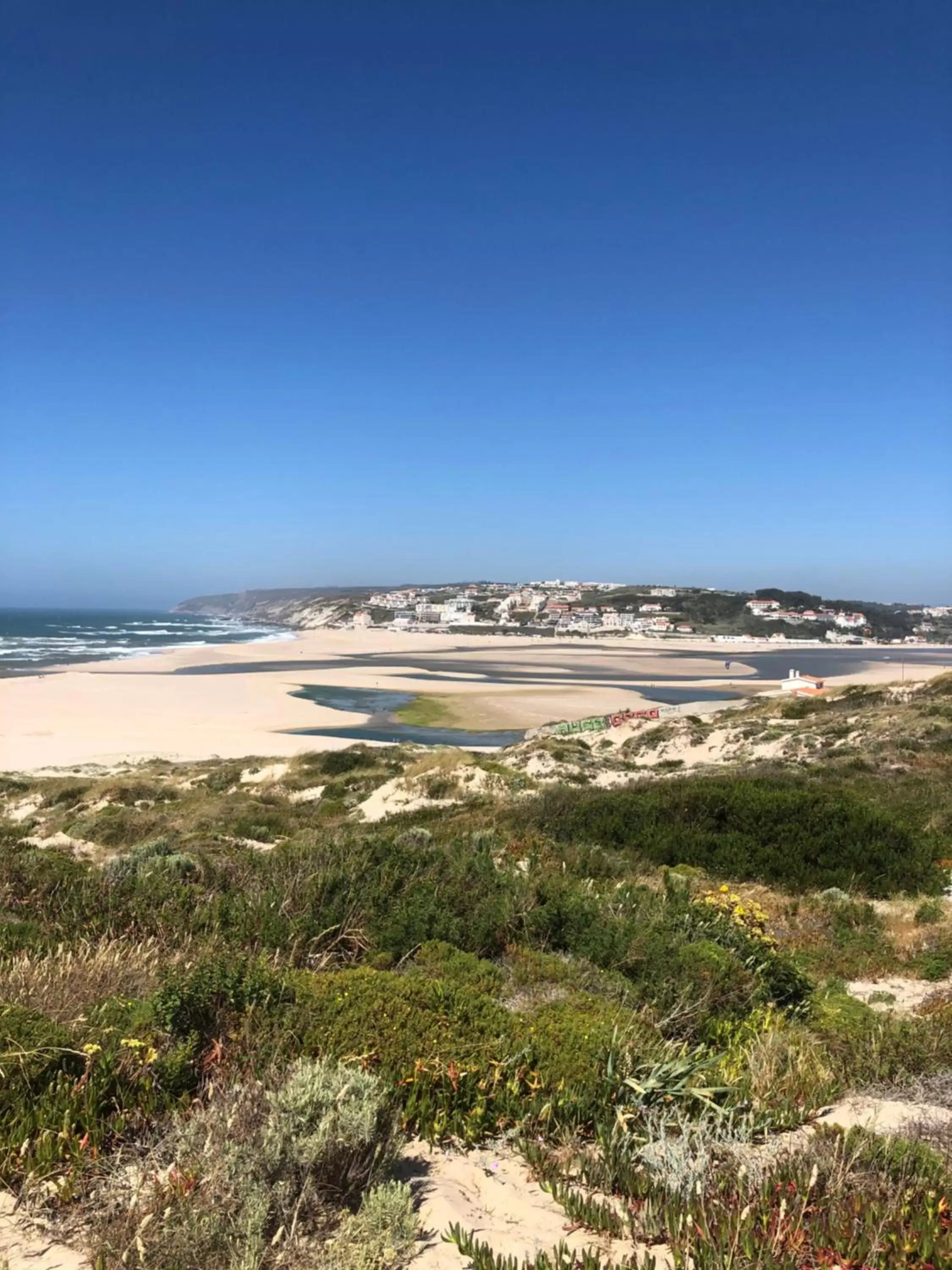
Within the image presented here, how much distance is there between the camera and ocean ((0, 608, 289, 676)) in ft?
212

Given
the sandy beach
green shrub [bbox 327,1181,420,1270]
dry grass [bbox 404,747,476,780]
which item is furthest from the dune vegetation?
the sandy beach

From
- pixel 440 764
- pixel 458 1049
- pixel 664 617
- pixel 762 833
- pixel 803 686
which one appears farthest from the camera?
pixel 664 617

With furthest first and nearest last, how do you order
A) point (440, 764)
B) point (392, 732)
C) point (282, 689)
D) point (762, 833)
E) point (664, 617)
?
point (664, 617) → point (282, 689) → point (392, 732) → point (440, 764) → point (762, 833)

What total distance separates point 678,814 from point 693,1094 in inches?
319

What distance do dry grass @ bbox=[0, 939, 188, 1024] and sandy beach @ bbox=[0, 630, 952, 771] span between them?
78.5 ft

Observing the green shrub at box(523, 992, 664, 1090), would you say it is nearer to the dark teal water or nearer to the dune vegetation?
the dune vegetation

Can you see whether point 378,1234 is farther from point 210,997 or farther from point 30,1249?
point 210,997

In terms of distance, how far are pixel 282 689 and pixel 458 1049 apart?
45.4 meters

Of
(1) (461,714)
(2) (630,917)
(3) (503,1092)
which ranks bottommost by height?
(1) (461,714)

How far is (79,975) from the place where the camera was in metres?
3.97

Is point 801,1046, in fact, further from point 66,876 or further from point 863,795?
point 863,795

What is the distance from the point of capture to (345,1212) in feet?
8.21

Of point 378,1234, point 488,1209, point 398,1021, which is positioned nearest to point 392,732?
point 398,1021

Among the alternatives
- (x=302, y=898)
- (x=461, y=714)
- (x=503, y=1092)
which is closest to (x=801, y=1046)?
(x=503, y=1092)
